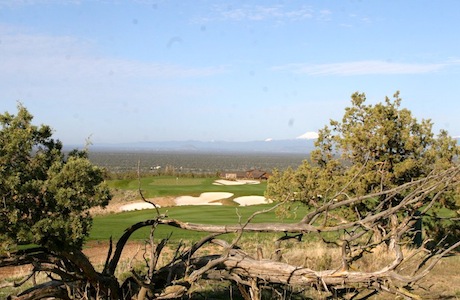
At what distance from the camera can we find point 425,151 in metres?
14.7

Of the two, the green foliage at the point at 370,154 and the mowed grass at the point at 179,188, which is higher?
the green foliage at the point at 370,154

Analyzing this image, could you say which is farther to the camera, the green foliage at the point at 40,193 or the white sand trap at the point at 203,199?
the white sand trap at the point at 203,199

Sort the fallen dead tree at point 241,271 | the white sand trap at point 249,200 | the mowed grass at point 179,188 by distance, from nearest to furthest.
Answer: the fallen dead tree at point 241,271
the white sand trap at point 249,200
the mowed grass at point 179,188

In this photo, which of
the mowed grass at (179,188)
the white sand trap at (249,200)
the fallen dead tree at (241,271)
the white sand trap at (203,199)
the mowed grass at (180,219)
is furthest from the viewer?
the mowed grass at (179,188)

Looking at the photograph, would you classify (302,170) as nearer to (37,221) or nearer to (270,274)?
(270,274)

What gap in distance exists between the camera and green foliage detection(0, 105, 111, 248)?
513 cm

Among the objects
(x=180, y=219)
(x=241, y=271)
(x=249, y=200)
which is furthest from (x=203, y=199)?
(x=241, y=271)

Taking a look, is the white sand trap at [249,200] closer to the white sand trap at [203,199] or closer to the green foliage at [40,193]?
the white sand trap at [203,199]

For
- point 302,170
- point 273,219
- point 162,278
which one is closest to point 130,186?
point 273,219

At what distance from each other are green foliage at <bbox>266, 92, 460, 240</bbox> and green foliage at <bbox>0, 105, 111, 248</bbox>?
29.3 feet

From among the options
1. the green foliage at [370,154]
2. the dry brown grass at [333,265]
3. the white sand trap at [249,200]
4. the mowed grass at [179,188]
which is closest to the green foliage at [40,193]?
the dry brown grass at [333,265]

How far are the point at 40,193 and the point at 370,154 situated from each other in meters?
11.0

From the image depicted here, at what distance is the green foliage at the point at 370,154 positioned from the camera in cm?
1391

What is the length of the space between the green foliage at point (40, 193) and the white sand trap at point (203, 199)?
1141 inches
